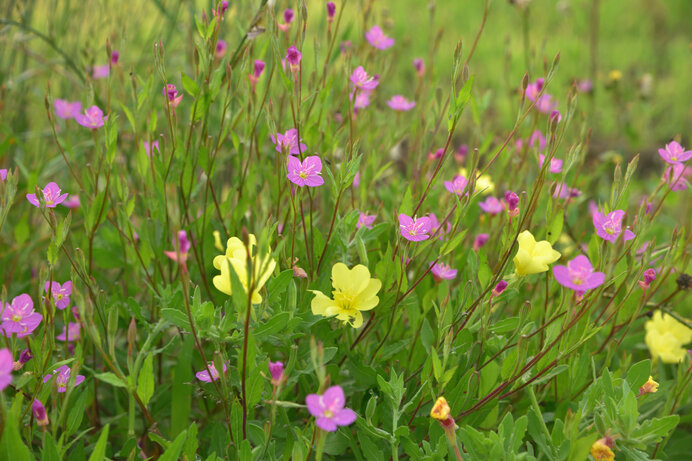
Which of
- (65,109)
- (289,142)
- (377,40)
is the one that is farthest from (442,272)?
(65,109)

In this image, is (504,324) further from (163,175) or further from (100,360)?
(100,360)

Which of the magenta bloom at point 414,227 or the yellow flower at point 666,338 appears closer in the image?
the magenta bloom at point 414,227

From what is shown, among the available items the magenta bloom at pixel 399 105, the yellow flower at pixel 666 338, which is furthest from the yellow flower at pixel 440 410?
the magenta bloom at pixel 399 105

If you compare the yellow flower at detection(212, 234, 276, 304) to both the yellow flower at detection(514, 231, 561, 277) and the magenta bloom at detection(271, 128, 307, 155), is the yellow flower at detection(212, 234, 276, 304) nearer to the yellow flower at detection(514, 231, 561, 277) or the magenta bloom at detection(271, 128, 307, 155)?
the magenta bloom at detection(271, 128, 307, 155)

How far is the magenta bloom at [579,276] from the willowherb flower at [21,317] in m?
0.89

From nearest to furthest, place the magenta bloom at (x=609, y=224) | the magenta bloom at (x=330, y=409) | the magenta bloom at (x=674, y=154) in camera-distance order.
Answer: the magenta bloom at (x=330, y=409) < the magenta bloom at (x=609, y=224) < the magenta bloom at (x=674, y=154)

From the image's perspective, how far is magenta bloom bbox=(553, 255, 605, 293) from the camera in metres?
0.99

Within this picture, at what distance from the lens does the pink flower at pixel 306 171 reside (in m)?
1.17

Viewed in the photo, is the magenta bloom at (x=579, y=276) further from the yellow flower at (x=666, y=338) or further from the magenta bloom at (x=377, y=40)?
the magenta bloom at (x=377, y=40)

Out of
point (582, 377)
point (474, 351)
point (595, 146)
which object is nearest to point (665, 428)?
point (582, 377)

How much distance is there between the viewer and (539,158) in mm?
1556

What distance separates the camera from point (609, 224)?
1.12 meters

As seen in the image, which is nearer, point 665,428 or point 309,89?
point 665,428

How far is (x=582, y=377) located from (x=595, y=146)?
2706 mm
